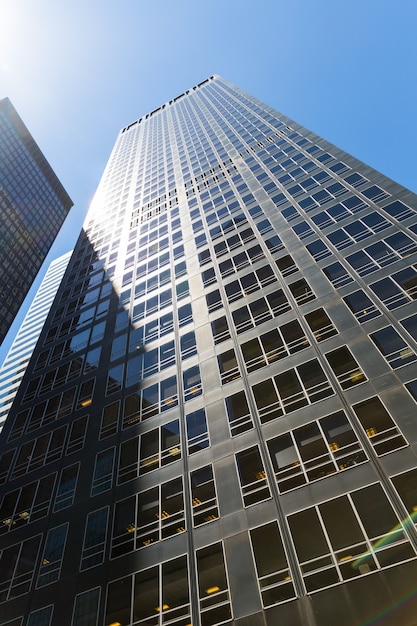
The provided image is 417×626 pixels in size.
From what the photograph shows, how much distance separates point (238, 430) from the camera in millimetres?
22469

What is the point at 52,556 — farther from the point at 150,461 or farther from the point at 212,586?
the point at 212,586

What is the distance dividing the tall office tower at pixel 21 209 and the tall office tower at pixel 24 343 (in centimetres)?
1488

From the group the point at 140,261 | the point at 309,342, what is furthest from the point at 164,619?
the point at 140,261

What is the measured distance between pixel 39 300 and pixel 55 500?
376 ft

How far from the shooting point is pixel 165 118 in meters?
102

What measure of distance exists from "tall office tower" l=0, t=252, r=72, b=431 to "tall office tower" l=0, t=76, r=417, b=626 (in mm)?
49297

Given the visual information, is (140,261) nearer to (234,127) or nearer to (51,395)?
(51,395)

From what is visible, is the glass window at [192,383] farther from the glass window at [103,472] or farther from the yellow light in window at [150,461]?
the glass window at [103,472]

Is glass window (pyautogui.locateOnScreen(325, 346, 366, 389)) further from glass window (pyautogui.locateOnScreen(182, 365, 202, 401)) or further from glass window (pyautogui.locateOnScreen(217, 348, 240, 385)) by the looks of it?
glass window (pyautogui.locateOnScreen(182, 365, 202, 401))

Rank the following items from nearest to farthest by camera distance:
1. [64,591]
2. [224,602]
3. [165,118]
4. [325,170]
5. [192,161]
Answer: [224,602], [64,591], [325,170], [192,161], [165,118]

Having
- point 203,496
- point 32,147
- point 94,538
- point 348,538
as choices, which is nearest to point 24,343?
point 32,147

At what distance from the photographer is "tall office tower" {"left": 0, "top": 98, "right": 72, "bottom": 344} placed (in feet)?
289

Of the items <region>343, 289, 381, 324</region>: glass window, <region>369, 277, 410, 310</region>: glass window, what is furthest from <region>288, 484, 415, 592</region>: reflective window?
<region>369, 277, 410, 310</region>: glass window

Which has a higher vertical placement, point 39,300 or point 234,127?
point 234,127
